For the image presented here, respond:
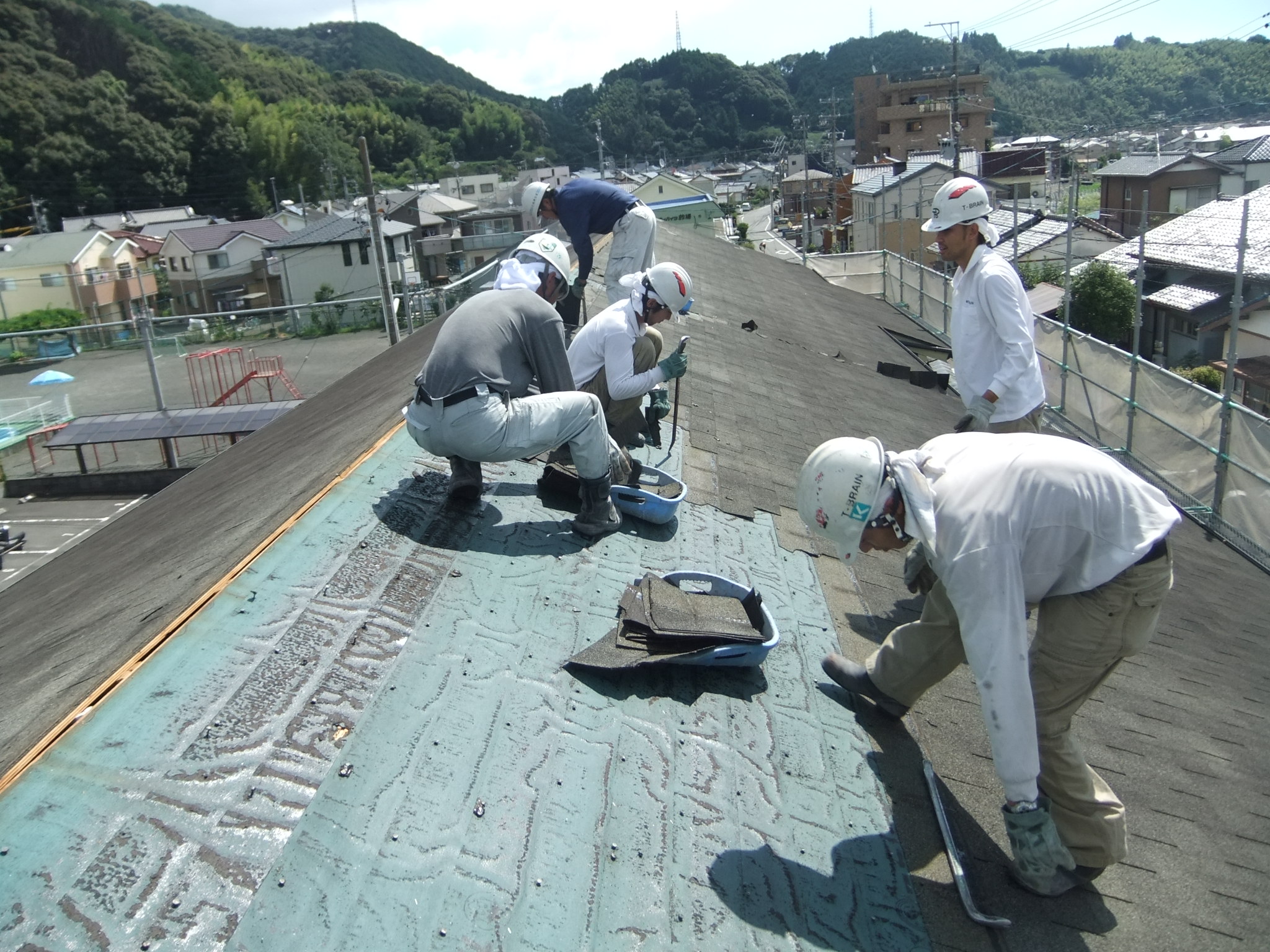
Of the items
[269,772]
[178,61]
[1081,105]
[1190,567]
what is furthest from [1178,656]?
[1081,105]

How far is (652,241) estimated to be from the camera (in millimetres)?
7211

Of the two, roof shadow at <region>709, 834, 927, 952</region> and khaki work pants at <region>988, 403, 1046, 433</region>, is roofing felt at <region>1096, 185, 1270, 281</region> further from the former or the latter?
roof shadow at <region>709, 834, 927, 952</region>

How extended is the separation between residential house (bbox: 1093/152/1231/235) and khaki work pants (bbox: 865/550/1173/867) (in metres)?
32.5

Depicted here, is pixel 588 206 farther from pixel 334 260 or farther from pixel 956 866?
pixel 334 260

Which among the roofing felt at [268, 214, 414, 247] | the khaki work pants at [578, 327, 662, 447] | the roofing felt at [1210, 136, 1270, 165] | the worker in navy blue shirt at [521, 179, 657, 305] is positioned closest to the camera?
the khaki work pants at [578, 327, 662, 447]

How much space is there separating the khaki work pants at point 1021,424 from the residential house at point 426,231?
39.3 m

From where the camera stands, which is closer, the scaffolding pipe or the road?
the scaffolding pipe

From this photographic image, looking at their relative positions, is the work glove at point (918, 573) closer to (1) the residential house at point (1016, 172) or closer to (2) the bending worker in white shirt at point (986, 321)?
(2) the bending worker in white shirt at point (986, 321)

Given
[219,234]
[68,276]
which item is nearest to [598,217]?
[68,276]

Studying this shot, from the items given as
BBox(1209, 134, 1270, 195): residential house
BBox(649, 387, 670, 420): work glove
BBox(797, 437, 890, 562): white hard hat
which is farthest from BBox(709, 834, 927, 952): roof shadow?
BBox(1209, 134, 1270, 195): residential house

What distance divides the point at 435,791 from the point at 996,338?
12.5ft

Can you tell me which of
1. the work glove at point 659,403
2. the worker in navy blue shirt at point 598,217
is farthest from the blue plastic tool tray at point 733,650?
the worker in navy blue shirt at point 598,217

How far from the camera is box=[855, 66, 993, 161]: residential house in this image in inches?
2773

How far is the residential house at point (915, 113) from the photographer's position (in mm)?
70438
